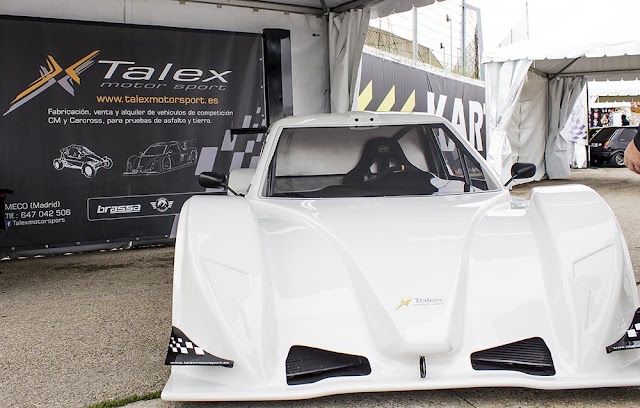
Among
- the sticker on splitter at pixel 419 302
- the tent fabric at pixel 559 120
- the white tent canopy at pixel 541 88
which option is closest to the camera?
the sticker on splitter at pixel 419 302

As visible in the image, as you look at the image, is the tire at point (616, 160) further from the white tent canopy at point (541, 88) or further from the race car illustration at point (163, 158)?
the race car illustration at point (163, 158)

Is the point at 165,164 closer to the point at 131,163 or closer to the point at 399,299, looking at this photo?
the point at 131,163

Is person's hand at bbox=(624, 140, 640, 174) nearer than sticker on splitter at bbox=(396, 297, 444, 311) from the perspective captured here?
Yes

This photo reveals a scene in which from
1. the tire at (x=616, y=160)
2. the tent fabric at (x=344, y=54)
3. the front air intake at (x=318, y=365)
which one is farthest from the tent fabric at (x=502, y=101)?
the front air intake at (x=318, y=365)

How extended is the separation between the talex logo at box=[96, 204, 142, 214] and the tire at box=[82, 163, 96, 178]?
35cm

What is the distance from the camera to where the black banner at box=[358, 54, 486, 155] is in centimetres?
949

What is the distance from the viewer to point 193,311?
2424 millimetres

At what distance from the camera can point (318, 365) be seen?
235 cm

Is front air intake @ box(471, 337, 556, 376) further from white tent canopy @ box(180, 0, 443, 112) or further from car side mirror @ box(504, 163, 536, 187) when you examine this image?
white tent canopy @ box(180, 0, 443, 112)

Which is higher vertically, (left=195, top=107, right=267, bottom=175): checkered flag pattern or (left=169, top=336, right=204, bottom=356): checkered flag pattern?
(left=195, top=107, right=267, bottom=175): checkered flag pattern

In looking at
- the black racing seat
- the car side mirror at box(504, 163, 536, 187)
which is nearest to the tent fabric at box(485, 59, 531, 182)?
the car side mirror at box(504, 163, 536, 187)

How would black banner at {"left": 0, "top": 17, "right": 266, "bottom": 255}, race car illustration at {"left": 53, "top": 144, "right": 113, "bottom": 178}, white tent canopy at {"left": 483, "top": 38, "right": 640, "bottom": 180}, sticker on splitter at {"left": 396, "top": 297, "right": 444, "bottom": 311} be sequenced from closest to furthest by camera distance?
sticker on splitter at {"left": 396, "top": 297, "right": 444, "bottom": 311} → black banner at {"left": 0, "top": 17, "right": 266, "bottom": 255} → race car illustration at {"left": 53, "top": 144, "right": 113, "bottom": 178} → white tent canopy at {"left": 483, "top": 38, "right": 640, "bottom": 180}

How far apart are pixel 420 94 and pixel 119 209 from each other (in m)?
6.41

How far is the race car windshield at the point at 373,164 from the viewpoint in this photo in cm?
358
